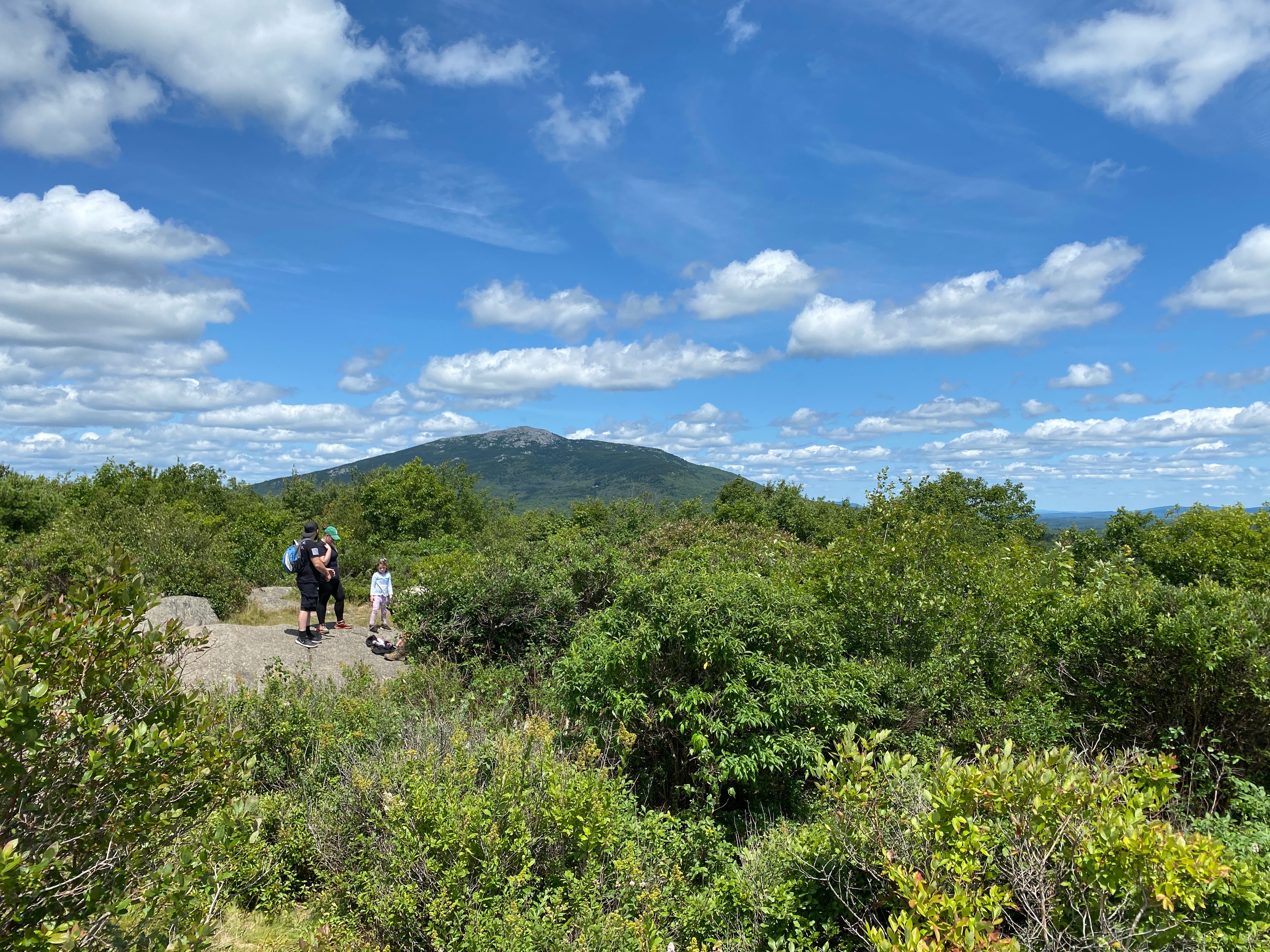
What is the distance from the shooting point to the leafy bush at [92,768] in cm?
238

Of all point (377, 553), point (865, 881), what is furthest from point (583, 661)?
point (377, 553)

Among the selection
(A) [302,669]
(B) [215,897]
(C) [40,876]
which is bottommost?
(A) [302,669]

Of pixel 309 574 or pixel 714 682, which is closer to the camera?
pixel 714 682

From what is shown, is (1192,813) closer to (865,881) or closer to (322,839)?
(865,881)

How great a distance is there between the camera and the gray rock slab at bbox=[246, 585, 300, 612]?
18.2 metres

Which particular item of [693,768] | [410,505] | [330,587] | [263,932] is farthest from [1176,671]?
[410,505]

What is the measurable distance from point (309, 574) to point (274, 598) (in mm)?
8556

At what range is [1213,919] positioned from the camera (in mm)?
3605

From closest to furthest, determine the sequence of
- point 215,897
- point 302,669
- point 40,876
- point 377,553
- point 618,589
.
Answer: point 40,876 → point 215,897 → point 618,589 → point 302,669 → point 377,553

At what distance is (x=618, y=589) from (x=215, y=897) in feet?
16.9

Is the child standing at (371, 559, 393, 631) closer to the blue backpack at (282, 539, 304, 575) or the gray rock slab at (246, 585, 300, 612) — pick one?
the blue backpack at (282, 539, 304, 575)

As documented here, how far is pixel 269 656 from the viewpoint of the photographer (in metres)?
11.0

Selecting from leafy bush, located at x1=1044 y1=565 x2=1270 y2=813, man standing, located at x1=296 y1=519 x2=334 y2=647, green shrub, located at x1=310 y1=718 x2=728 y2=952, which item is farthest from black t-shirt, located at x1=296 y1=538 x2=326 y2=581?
leafy bush, located at x1=1044 y1=565 x2=1270 y2=813

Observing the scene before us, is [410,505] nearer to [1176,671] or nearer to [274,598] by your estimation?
[274,598]
